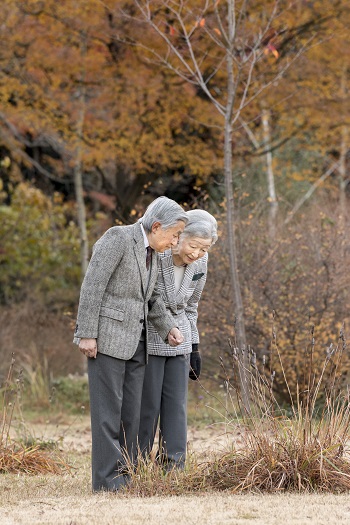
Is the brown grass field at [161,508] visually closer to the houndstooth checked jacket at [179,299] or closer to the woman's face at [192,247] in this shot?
the houndstooth checked jacket at [179,299]

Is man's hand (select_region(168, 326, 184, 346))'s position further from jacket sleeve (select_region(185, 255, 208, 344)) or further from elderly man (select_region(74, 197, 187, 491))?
jacket sleeve (select_region(185, 255, 208, 344))

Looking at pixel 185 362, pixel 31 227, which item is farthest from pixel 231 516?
pixel 31 227

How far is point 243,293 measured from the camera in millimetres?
10555

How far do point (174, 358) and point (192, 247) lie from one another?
0.72 m

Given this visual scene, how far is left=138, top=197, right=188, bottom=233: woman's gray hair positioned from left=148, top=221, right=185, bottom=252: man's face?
0.9 inches

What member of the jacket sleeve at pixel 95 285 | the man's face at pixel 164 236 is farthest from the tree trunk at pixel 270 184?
the jacket sleeve at pixel 95 285

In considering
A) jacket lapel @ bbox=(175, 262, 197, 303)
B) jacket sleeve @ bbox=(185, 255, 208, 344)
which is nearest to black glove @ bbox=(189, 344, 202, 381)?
jacket sleeve @ bbox=(185, 255, 208, 344)

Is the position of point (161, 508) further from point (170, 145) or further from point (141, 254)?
point (170, 145)

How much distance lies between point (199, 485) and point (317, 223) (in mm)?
5721

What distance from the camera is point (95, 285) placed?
18.5 ft

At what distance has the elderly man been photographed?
5.63 metres

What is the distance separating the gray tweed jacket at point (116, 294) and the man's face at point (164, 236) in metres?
0.07

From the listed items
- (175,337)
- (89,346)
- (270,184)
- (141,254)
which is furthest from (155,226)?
(270,184)

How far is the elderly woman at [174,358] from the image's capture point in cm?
606
